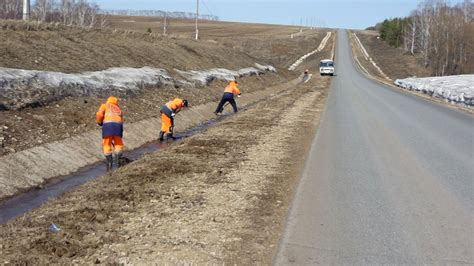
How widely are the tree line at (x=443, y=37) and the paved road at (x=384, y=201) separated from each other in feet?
209

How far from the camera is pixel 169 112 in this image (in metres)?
14.3

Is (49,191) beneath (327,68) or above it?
beneath

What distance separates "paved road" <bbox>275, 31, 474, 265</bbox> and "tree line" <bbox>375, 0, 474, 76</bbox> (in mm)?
63567

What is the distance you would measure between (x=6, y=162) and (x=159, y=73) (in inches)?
527

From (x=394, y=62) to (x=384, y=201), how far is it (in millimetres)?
82798

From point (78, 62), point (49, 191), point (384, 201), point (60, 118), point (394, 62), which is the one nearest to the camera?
point (384, 201)

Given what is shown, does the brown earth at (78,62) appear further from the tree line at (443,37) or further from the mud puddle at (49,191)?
the tree line at (443,37)

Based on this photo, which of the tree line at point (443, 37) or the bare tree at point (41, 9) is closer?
the bare tree at point (41, 9)

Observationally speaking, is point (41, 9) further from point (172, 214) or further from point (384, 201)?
point (384, 201)

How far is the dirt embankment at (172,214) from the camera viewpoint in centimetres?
546

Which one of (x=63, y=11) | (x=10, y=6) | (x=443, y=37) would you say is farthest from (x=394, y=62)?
(x=10, y=6)

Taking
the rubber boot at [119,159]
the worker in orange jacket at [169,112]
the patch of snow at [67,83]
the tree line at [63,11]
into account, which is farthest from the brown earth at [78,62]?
the tree line at [63,11]

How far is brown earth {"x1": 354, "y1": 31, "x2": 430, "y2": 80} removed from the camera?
7469cm

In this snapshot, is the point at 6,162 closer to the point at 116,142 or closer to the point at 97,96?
the point at 116,142
